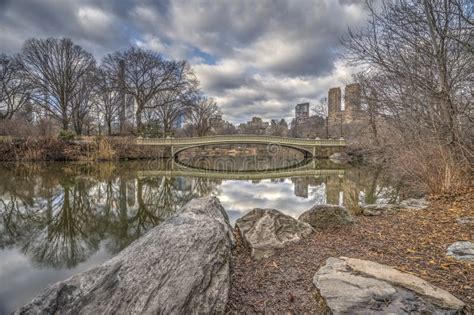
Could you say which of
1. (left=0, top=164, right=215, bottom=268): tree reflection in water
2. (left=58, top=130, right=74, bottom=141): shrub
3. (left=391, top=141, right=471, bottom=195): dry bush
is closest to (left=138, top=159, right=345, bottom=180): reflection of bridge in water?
(left=0, top=164, right=215, bottom=268): tree reflection in water

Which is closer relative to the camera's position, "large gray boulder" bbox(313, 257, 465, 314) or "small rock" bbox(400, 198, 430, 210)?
"large gray boulder" bbox(313, 257, 465, 314)

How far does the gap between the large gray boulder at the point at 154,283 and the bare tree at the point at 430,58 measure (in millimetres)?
5729

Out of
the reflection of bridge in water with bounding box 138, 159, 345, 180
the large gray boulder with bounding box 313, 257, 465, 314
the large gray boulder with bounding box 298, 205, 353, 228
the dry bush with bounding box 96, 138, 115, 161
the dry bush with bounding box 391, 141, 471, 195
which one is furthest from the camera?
the dry bush with bounding box 96, 138, 115, 161

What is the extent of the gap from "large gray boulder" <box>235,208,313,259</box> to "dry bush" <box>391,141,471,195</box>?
3.94 m

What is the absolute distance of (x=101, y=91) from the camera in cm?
2444

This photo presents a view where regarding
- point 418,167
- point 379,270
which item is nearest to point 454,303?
point 379,270

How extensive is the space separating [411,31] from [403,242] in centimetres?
551

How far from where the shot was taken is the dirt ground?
194 centimetres

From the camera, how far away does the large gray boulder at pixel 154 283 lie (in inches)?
64.2

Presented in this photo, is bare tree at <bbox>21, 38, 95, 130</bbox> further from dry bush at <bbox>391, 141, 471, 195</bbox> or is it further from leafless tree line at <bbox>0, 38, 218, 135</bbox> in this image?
dry bush at <bbox>391, 141, 471, 195</bbox>

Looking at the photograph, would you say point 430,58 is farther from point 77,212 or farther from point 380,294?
point 77,212

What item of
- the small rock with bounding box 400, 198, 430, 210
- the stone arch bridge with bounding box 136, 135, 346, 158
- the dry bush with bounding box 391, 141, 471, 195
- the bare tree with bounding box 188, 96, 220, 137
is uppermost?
the bare tree with bounding box 188, 96, 220, 137

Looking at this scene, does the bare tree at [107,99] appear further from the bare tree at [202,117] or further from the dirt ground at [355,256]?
the dirt ground at [355,256]

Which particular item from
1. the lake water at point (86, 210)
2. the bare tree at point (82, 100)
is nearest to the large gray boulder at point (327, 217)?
the lake water at point (86, 210)
